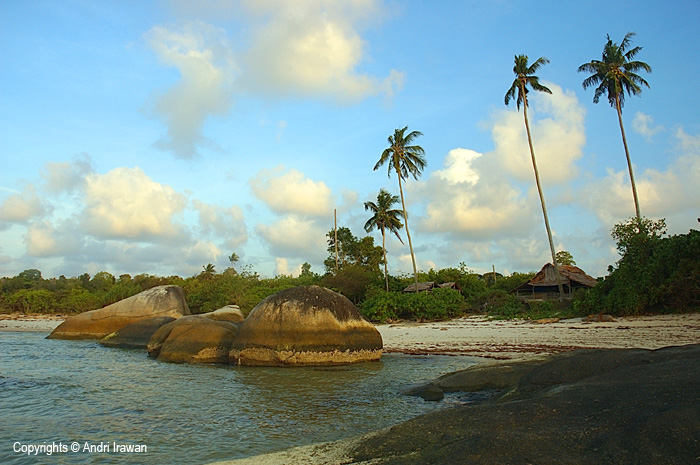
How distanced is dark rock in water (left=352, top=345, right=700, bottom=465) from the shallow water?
183 centimetres

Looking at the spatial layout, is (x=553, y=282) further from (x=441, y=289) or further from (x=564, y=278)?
(x=441, y=289)

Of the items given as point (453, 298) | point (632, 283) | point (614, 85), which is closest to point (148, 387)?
point (632, 283)

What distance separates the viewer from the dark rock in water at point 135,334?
21.1 metres

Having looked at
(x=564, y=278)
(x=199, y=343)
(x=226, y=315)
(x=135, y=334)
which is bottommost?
(x=199, y=343)

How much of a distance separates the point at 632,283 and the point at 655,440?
20.0 meters

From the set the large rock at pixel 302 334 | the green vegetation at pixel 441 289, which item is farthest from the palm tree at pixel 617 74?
the large rock at pixel 302 334

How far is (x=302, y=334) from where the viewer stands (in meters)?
13.8

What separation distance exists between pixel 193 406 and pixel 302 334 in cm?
533

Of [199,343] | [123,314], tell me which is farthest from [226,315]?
[199,343]

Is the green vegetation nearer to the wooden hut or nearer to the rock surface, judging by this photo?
the wooden hut

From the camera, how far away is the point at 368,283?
37.5 meters

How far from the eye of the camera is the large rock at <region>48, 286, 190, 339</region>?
2391 cm

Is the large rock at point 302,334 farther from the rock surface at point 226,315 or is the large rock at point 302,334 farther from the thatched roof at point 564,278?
the thatched roof at point 564,278

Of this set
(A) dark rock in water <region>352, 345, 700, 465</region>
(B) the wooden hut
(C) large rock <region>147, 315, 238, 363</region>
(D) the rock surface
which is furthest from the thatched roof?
(A) dark rock in water <region>352, 345, 700, 465</region>
